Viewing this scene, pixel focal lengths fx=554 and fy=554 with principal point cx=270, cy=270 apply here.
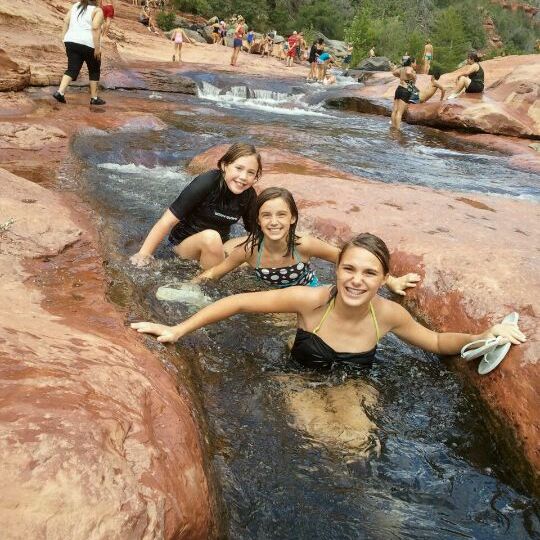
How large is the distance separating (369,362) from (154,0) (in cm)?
3104

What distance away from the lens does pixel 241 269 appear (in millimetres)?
4348

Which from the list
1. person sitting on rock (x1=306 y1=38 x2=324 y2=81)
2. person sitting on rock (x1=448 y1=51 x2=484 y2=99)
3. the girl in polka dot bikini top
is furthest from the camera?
person sitting on rock (x1=306 y1=38 x2=324 y2=81)

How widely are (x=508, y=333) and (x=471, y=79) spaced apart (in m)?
12.2

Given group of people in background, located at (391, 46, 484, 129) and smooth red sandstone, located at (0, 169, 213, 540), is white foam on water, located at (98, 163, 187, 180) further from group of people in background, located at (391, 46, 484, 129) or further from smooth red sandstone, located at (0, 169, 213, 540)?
group of people in background, located at (391, 46, 484, 129)

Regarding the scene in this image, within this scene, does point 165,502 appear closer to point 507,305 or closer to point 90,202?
point 507,305

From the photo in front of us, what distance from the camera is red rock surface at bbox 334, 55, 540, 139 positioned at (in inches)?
468

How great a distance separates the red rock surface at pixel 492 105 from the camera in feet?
39.0

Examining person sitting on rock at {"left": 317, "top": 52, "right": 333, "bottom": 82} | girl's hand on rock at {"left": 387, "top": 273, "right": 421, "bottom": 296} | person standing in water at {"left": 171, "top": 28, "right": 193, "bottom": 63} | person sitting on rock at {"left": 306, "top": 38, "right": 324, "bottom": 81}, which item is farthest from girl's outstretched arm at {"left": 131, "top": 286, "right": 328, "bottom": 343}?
person sitting on rock at {"left": 317, "top": 52, "right": 333, "bottom": 82}

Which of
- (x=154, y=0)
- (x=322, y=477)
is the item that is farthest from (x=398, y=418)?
(x=154, y=0)

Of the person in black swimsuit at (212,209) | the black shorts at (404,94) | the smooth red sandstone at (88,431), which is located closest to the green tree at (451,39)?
the black shorts at (404,94)

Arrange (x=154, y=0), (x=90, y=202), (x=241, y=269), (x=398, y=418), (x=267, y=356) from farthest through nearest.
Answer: (x=154, y=0), (x=90, y=202), (x=241, y=269), (x=267, y=356), (x=398, y=418)

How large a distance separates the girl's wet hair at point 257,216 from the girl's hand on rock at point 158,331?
3.75ft

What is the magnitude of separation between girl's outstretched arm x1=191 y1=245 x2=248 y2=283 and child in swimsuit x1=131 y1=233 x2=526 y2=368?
0.85m

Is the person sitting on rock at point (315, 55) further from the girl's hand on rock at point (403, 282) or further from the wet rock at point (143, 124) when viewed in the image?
the girl's hand on rock at point (403, 282)
